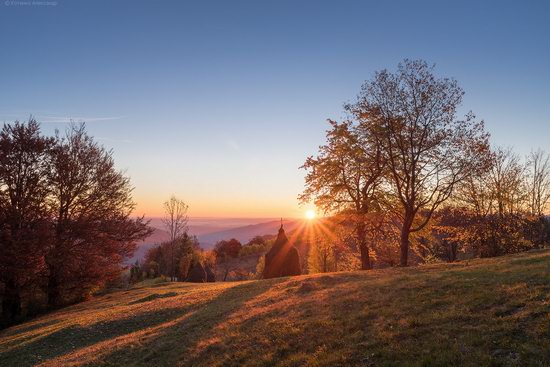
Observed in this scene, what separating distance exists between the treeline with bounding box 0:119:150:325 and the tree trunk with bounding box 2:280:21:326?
8 centimetres

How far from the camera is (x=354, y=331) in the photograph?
419 inches

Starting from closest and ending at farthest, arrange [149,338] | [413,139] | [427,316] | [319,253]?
1. [427,316]
2. [149,338]
3. [413,139]
4. [319,253]

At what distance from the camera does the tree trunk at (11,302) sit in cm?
3256

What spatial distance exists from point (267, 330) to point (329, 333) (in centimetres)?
262

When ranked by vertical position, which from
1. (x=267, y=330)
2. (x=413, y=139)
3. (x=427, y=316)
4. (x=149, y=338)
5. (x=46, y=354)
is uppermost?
(x=413, y=139)

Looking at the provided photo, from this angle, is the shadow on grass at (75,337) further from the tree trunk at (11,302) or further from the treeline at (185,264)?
the treeline at (185,264)

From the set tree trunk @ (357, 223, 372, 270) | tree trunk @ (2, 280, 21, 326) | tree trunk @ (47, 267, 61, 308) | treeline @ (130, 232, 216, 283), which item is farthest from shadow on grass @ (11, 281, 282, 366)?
treeline @ (130, 232, 216, 283)

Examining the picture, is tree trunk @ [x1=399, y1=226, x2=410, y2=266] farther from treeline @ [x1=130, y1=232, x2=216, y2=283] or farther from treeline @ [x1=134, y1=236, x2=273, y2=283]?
treeline @ [x1=130, y1=232, x2=216, y2=283]

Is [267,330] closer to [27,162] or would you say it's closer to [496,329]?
[496,329]

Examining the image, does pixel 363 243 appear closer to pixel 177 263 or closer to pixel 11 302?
pixel 11 302

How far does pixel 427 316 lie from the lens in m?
10.4

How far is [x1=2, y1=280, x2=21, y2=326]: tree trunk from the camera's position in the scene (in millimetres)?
32562

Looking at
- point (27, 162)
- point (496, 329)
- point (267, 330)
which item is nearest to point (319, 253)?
point (27, 162)

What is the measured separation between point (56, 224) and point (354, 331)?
3532 cm
